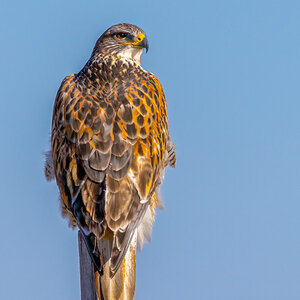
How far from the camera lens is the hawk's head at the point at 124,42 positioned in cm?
809

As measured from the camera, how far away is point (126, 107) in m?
6.56

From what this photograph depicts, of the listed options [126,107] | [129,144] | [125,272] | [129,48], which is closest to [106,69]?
[129,48]

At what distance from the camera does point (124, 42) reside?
26.9ft

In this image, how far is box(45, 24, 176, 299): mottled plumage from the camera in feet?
18.2

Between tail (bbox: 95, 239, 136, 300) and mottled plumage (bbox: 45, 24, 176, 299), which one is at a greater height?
mottled plumage (bbox: 45, 24, 176, 299)

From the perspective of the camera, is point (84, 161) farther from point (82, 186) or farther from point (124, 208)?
point (124, 208)

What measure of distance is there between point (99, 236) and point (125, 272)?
1.31 ft

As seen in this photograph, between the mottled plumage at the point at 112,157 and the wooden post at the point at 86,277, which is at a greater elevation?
the mottled plumage at the point at 112,157

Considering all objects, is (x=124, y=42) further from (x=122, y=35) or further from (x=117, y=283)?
(x=117, y=283)

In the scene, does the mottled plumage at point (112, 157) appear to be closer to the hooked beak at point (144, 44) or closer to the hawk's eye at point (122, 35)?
the hooked beak at point (144, 44)

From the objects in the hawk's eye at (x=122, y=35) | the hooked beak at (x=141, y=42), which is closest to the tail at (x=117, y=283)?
the hooked beak at (x=141, y=42)

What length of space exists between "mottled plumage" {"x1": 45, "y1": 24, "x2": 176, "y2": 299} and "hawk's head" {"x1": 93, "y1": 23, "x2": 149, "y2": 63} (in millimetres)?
367

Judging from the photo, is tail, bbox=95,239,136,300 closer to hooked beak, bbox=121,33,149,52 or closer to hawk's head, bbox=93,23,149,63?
hawk's head, bbox=93,23,149,63

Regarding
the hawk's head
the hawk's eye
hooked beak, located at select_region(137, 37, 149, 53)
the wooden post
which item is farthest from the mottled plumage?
the hawk's eye
